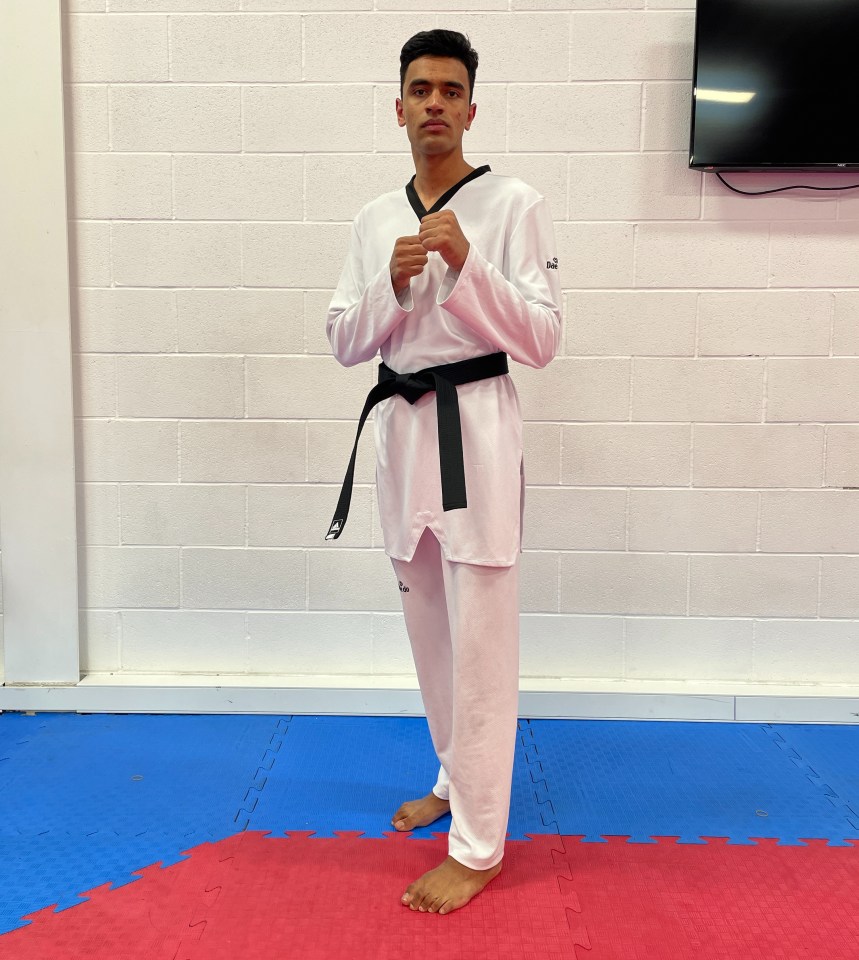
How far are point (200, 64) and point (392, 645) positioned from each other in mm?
2056

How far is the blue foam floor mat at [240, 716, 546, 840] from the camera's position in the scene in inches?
83.4

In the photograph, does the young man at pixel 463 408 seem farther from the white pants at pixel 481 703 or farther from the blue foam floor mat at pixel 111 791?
the blue foam floor mat at pixel 111 791

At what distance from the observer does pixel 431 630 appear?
201 centimetres

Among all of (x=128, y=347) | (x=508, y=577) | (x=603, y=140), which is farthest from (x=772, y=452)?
(x=128, y=347)

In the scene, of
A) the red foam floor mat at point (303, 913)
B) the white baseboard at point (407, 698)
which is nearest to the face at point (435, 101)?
the red foam floor mat at point (303, 913)

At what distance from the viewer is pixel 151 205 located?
9.08 feet

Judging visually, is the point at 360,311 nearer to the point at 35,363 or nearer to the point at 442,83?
the point at 442,83

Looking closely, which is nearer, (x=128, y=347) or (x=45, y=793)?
(x=45, y=793)

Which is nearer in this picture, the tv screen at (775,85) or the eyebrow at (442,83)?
the eyebrow at (442,83)

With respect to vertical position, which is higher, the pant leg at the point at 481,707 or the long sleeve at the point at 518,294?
the long sleeve at the point at 518,294

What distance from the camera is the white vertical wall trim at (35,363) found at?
105 inches

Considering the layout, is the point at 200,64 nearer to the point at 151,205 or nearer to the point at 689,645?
the point at 151,205

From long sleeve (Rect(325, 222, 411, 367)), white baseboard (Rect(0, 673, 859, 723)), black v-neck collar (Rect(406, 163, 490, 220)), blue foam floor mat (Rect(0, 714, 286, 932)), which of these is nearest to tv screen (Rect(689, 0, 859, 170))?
black v-neck collar (Rect(406, 163, 490, 220))

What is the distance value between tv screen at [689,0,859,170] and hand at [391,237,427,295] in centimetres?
141
